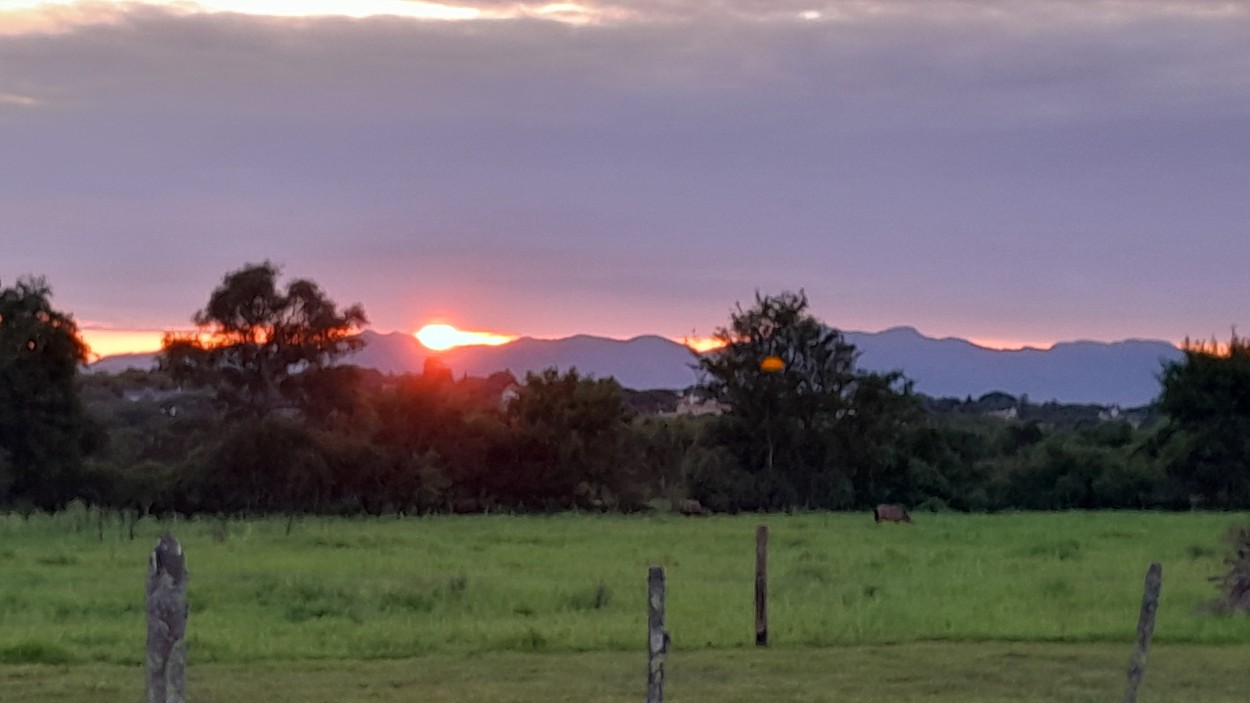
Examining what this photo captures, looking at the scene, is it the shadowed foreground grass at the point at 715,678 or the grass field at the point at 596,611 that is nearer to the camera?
the shadowed foreground grass at the point at 715,678

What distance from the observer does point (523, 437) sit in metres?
50.1

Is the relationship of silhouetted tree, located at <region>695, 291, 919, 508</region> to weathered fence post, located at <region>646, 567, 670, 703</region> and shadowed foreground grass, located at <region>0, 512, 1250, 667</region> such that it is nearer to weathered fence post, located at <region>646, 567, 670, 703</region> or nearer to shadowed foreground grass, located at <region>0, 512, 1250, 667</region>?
shadowed foreground grass, located at <region>0, 512, 1250, 667</region>

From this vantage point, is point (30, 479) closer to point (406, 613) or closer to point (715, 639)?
point (406, 613)

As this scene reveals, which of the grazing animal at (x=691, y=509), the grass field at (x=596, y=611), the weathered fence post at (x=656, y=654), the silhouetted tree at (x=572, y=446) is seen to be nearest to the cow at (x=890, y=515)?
the grass field at (x=596, y=611)

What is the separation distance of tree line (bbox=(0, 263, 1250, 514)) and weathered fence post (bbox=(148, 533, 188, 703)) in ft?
135

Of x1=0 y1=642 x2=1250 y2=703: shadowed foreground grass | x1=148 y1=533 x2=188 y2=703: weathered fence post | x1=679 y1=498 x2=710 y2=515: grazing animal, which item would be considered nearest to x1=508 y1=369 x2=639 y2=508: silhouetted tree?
x1=679 y1=498 x2=710 y2=515: grazing animal

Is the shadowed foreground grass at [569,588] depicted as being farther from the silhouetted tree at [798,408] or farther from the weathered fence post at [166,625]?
the silhouetted tree at [798,408]

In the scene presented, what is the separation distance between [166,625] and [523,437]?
43.5 m

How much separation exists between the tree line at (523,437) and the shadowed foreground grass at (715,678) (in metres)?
33.0

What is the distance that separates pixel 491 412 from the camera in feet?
169

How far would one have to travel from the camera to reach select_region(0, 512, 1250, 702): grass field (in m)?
14.4

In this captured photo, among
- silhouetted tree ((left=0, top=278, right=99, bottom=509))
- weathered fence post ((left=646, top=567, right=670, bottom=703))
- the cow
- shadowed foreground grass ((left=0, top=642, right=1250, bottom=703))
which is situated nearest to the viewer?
weathered fence post ((left=646, top=567, right=670, bottom=703))

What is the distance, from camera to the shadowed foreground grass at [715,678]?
43.0ft

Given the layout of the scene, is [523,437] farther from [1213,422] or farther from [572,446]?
[1213,422]
